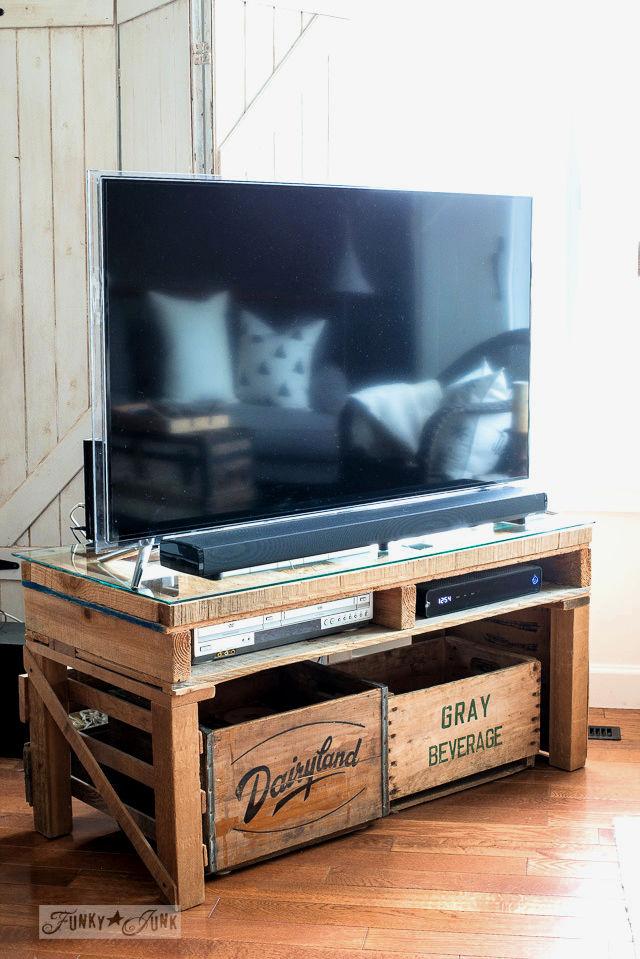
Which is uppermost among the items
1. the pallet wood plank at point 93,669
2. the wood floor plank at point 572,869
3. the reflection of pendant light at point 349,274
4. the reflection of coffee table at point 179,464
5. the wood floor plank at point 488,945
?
the reflection of pendant light at point 349,274

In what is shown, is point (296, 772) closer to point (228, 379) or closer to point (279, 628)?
point (279, 628)

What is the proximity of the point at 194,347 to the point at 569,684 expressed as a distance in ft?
4.44

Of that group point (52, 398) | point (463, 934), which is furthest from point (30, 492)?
point (463, 934)

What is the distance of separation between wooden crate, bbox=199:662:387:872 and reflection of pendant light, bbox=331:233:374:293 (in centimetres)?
90

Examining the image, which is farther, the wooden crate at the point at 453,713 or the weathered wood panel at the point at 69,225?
the weathered wood panel at the point at 69,225

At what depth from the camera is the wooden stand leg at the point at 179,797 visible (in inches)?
85.1

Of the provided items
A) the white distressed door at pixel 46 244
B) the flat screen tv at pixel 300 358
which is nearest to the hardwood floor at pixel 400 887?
the flat screen tv at pixel 300 358

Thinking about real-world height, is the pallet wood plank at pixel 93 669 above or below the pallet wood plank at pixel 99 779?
above

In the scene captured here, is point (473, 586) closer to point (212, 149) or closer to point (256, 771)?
point (256, 771)

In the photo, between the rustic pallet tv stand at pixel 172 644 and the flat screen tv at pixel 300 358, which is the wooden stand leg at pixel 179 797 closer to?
the rustic pallet tv stand at pixel 172 644

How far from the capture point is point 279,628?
2303mm

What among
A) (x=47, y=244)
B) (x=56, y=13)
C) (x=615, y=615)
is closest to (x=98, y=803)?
(x=47, y=244)

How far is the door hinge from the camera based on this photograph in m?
2.95

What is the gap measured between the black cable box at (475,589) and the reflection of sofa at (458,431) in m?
0.27
